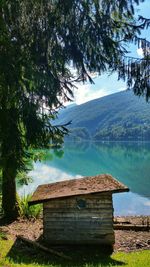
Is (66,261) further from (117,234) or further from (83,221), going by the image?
(117,234)

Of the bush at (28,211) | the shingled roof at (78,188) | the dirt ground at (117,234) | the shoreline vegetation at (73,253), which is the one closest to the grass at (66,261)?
the shoreline vegetation at (73,253)

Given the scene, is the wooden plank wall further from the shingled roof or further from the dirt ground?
the dirt ground

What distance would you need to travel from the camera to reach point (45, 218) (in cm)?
1356

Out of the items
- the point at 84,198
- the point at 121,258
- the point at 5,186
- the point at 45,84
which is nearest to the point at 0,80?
the point at 45,84

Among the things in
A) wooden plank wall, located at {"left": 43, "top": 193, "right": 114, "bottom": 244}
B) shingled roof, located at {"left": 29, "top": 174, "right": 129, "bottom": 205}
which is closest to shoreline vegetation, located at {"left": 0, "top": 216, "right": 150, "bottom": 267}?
wooden plank wall, located at {"left": 43, "top": 193, "right": 114, "bottom": 244}

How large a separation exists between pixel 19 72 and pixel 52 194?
225 inches

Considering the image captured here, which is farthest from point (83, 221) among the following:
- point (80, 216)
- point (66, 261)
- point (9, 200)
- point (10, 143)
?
point (9, 200)

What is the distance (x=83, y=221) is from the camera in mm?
13336

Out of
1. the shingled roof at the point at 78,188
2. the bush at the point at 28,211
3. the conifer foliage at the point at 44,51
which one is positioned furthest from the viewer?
the bush at the point at 28,211

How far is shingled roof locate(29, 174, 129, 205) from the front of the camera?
1320 centimetres

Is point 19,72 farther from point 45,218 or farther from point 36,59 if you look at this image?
point 45,218

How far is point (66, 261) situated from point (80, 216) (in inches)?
72.0

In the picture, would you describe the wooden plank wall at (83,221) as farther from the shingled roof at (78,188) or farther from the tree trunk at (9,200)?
the tree trunk at (9,200)

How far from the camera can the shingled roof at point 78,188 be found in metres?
13.2
